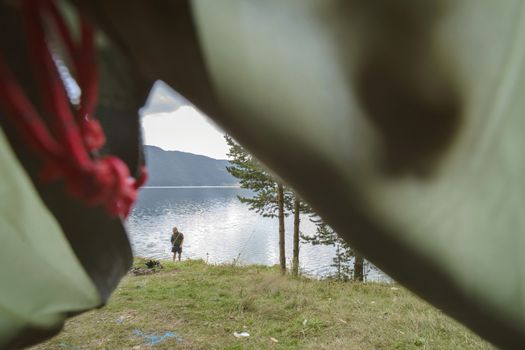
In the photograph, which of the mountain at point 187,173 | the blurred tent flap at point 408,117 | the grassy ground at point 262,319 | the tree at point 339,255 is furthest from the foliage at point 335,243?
the mountain at point 187,173

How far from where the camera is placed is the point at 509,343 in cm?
43

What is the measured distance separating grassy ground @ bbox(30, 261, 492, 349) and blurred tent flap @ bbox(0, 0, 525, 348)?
3.96 metres

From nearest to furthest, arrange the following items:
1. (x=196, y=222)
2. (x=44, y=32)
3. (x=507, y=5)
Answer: (x=507, y=5) → (x=44, y=32) → (x=196, y=222)

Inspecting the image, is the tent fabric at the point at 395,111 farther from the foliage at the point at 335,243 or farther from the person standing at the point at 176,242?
the person standing at the point at 176,242

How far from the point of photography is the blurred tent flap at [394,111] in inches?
15.5

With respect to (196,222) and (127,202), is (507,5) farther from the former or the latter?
(196,222)

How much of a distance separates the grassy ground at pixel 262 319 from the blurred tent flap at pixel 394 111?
3.96 m

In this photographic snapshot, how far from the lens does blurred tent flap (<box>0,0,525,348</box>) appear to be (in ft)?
1.29

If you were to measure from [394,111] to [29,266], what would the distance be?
1.57ft

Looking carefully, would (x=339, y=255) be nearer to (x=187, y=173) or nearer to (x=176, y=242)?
(x=176, y=242)

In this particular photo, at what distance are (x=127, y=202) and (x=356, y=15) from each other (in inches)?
13.7

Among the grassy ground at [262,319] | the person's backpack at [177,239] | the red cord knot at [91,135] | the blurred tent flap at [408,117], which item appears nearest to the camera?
the blurred tent flap at [408,117]

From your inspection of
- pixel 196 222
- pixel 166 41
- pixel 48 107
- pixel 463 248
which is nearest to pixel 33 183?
pixel 48 107

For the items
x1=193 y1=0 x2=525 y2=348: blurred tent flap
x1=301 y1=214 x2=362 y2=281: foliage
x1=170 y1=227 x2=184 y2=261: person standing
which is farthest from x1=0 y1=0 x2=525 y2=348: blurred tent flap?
x1=170 y1=227 x2=184 y2=261: person standing
